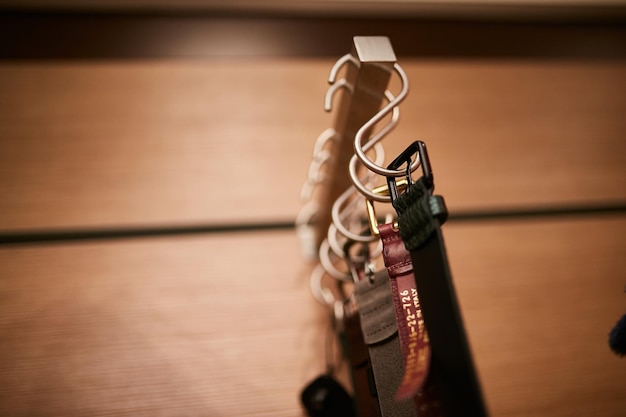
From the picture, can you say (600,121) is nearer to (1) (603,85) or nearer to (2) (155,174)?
(1) (603,85)

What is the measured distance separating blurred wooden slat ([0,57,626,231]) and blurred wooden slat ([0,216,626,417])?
6cm

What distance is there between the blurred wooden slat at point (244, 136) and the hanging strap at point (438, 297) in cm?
38

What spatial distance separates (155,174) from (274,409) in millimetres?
381

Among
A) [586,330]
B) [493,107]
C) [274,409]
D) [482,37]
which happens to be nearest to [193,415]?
[274,409]

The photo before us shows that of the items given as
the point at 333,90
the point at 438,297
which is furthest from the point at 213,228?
the point at 438,297

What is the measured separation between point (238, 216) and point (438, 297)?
423 millimetres

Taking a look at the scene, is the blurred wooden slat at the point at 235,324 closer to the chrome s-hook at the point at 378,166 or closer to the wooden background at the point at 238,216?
the wooden background at the point at 238,216

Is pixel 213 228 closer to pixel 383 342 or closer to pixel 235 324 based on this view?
pixel 235 324

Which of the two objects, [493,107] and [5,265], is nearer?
[5,265]

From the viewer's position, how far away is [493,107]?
77 cm

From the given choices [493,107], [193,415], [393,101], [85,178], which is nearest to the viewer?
[393,101]

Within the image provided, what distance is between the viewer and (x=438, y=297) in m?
0.26

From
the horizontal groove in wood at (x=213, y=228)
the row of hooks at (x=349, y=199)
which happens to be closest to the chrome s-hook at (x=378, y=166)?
the row of hooks at (x=349, y=199)

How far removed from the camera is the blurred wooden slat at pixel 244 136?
623mm
